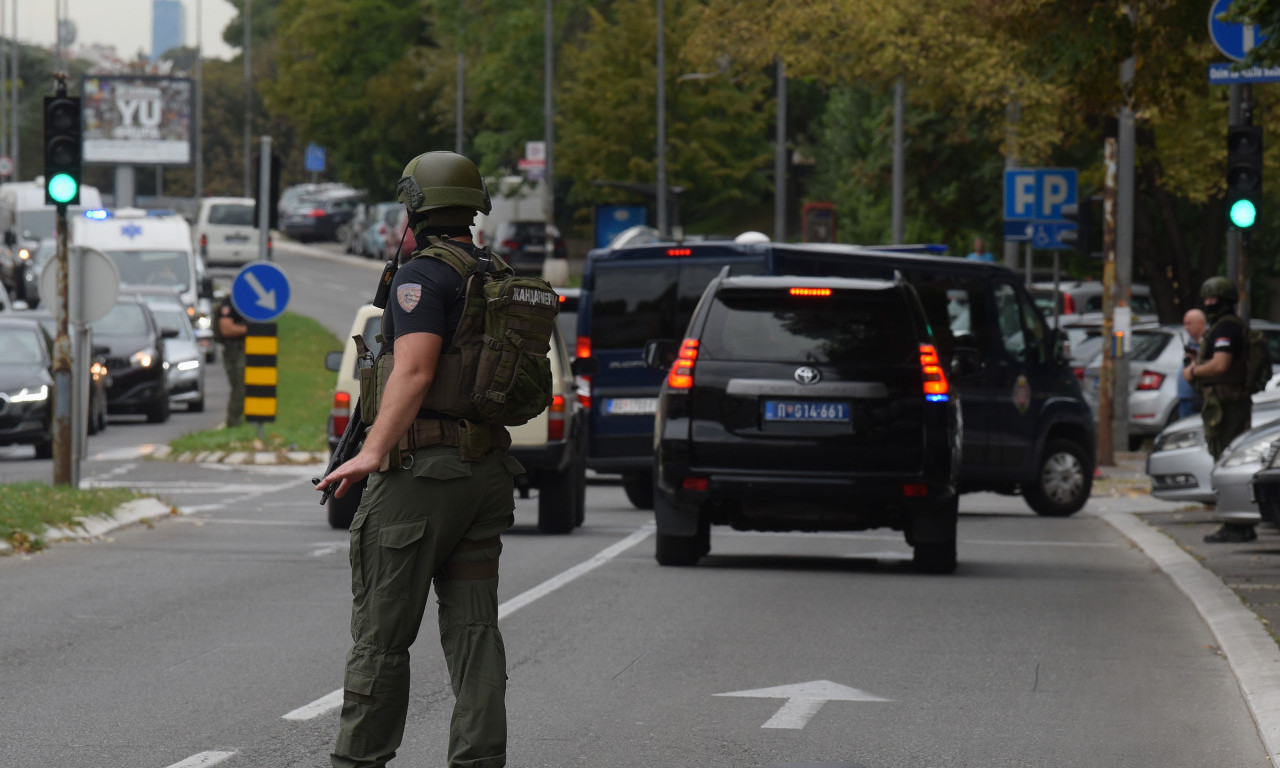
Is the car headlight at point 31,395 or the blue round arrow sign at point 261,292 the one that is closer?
the blue round arrow sign at point 261,292

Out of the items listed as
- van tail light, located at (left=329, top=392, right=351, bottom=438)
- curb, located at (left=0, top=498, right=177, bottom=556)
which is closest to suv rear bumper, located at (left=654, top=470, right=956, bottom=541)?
van tail light, located at (left=329, top=392, right=351, bottom=438)

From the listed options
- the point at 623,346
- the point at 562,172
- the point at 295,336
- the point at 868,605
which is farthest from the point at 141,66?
the point at 868,605

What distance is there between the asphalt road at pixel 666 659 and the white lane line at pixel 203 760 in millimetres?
16

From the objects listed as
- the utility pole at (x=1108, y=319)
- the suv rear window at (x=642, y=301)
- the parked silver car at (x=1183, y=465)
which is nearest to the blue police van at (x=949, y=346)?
the suv rear window at (x=642, y=301)

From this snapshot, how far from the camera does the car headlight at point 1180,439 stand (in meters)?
18.4

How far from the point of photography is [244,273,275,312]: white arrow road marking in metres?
24.5

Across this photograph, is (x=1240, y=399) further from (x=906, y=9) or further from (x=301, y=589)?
(x=906, y=9)

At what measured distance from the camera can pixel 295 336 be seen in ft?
160

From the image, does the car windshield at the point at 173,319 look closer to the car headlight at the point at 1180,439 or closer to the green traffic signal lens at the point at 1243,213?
the car headlight at the point at 1180,439

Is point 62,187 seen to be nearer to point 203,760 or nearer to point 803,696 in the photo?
point 803,696

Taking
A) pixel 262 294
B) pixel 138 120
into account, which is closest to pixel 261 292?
pixel 262 294

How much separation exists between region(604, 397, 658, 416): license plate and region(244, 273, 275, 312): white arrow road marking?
601 centimetres

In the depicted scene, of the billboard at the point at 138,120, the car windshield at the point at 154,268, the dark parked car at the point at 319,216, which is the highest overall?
the billboard at the point at 138,120

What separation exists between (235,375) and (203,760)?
2061cm
